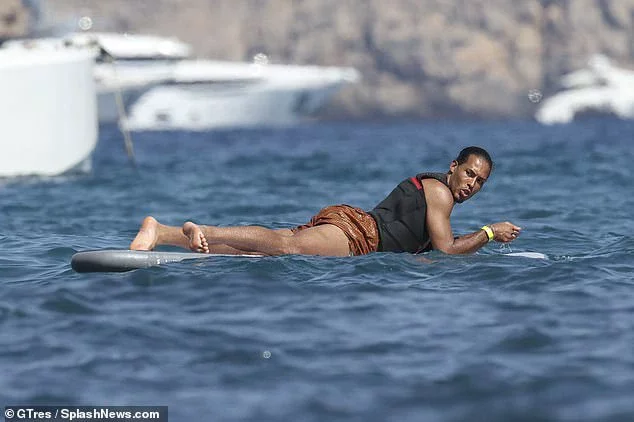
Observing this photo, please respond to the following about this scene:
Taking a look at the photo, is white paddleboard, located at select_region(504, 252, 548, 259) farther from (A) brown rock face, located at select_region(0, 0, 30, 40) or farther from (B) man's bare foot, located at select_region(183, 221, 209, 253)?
(A) brown rock face, located at select_region(0, 0, 30, 40)

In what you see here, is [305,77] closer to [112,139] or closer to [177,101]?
[177,101]

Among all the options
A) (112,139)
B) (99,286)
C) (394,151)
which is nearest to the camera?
(99,286)

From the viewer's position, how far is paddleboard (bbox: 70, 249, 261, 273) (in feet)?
32.2

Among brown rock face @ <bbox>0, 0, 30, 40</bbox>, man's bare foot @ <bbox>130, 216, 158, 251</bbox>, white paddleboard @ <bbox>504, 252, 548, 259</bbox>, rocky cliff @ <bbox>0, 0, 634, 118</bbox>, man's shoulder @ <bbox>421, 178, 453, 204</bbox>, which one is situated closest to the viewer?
man's bare foot @ <bbox>130, 216, 158, 251</bbox>

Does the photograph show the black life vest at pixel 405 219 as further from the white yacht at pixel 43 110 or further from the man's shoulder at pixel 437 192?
the white yacht at pixel 43 110

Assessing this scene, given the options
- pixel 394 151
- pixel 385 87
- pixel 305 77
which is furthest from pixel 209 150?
pixel 385 87

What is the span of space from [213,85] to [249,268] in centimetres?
5579

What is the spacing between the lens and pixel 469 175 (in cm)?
1046

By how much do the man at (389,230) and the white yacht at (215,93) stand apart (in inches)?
1992

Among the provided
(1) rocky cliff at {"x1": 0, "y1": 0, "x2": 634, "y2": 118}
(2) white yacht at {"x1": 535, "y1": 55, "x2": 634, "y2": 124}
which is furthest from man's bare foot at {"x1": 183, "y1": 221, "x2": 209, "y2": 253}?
(1) rocky cliff at {"x1": 0, "y1": 0, "x2": 634, "y2": 118}

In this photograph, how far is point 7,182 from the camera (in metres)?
20.0

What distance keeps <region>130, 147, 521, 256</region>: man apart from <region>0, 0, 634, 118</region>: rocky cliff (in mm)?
72250

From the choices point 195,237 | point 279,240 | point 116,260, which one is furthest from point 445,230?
point 116,260

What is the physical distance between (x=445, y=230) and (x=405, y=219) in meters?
0.40
